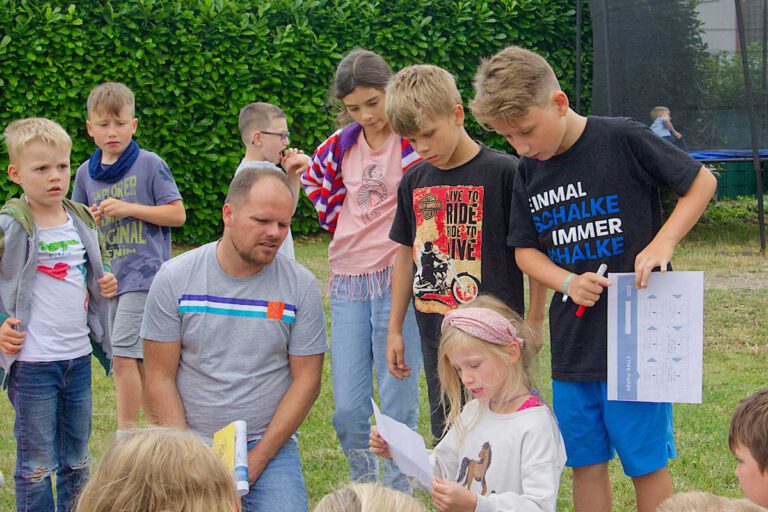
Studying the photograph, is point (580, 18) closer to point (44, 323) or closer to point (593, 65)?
point (593, 65)

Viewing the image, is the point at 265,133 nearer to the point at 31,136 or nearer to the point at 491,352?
the point at 31,136

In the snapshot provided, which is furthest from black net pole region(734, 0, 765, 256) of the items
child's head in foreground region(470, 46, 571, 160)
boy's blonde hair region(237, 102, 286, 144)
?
child's head in foreground region(470, 46, 571, 160)

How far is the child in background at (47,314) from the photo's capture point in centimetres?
370

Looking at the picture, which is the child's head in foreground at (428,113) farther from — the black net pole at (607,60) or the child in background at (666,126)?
the black net pole at (607,60)

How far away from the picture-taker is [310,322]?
3.37 meters

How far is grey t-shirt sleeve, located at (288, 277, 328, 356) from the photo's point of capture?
11.0ft

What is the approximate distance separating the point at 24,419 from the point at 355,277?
145cm

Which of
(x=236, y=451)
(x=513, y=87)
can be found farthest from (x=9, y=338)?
(x=513, y=87)

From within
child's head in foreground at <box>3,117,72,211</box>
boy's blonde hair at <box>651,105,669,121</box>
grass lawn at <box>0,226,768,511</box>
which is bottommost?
grass lawn at <box>0,226,768,511</box>

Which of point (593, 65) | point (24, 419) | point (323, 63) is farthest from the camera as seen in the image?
point (593, 65)

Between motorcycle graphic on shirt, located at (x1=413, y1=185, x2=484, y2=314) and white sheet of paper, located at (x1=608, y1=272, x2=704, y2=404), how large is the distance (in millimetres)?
591

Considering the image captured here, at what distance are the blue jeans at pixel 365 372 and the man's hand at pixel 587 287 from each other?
3.23 feet

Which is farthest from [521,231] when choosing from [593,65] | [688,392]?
[593,65]

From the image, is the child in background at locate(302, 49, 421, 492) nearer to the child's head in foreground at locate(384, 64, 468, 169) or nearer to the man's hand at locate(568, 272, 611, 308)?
the child's head in foreground at locate(384, 64, 468, 169)
